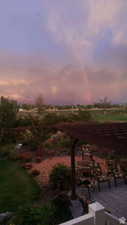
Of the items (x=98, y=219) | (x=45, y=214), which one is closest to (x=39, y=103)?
(x=45, y=214)

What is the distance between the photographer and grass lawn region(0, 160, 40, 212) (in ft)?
16.3

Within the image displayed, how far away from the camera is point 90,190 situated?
512 cm

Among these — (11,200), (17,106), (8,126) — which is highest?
(17,106)

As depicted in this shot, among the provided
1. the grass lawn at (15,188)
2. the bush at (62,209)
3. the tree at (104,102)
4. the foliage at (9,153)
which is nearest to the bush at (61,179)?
the grass lawn at (15,188)

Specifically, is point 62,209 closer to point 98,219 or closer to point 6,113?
point 98,219

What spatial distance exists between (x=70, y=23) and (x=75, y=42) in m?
1.31

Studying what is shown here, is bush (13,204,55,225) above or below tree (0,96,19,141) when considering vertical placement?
below

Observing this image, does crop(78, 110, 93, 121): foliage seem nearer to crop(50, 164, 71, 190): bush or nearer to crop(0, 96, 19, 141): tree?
crop(0, 96, 19, 141): tree

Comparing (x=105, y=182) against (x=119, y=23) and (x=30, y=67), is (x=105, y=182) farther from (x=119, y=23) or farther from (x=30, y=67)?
(x=30, y=67)

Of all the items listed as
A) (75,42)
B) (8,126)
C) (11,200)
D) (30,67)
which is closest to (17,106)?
(8,126)

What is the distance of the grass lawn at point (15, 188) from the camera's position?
4.98m

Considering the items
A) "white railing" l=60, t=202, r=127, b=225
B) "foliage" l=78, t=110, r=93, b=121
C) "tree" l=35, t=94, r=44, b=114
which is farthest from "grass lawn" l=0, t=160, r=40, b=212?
"tree" l=35, t=94, r=44, b=114

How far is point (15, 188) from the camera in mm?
5953

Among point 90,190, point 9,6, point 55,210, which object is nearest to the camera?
point 55,210
